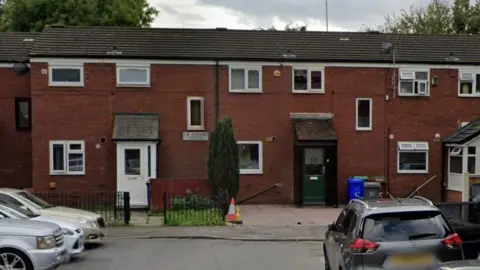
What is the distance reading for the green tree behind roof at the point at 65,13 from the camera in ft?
133

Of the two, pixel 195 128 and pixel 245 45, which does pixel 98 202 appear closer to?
pixel 195 128

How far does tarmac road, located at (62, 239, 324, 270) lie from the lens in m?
13.1

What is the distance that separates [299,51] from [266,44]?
1.44 m

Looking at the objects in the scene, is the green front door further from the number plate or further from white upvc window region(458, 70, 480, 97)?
the number plate

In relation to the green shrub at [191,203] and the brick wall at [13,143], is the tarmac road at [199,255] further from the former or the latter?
the brick wall at [13,143]

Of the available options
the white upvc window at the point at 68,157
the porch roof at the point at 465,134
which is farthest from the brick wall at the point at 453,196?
the white upvc window at the point at 68,157

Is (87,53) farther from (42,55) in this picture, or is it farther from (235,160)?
(235,160)

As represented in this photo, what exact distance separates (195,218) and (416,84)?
466 inches

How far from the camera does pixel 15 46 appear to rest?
27109mm

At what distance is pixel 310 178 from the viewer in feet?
84.4

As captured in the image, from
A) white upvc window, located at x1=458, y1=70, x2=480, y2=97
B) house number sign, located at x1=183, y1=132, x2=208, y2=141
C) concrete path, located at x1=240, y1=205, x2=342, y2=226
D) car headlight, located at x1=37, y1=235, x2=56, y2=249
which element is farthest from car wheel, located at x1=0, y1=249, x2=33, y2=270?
white upvc window, located at x1=458, y1=70, x2=480, y2=97

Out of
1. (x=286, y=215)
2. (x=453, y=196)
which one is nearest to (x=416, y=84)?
(x=453, y=196)

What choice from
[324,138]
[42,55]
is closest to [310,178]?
[324,138]

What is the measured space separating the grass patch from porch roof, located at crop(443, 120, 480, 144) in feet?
35.1
